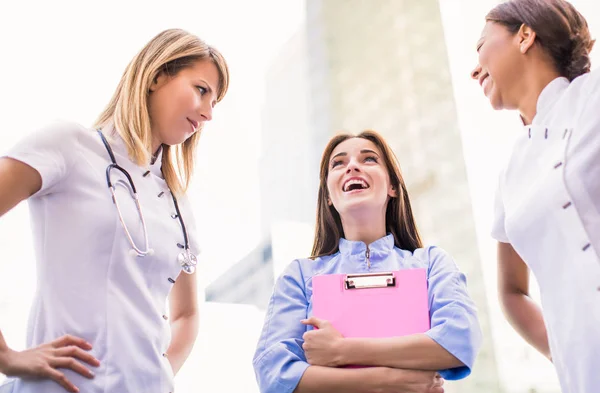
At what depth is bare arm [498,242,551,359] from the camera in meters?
1.25

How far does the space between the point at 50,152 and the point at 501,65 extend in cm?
93

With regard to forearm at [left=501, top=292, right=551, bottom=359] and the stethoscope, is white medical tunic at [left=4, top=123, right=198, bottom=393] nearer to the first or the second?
the stethoscope

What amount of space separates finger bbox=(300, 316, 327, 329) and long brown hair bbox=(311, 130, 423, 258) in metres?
0.32

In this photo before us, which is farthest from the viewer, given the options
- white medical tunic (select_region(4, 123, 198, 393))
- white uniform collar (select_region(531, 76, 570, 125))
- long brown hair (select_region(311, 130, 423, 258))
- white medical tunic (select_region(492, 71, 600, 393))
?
long brown hair (select_region(311, 130, 423, 258))

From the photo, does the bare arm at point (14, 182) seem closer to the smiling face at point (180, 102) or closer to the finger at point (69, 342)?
the finger at point (69, 342)

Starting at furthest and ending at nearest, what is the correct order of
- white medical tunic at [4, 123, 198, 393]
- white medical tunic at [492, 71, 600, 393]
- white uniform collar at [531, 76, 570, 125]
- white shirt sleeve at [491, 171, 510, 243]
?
white shirt sleeve at [491, 171, 510, 243] < white uniform collar at [531, 76, 570, 125] < white medical tunic at [4, 123, 198, 393] < white medical tunic at [492, 71, 600, 393]

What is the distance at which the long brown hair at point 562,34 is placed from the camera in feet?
3.69

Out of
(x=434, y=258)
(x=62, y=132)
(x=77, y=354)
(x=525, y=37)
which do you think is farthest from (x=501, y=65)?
(x=77, y=354)

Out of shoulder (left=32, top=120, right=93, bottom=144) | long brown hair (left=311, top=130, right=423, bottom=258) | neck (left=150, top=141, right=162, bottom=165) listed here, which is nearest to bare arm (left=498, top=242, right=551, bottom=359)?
long brown hair (left=311, top=130, right=423, bottom=258)

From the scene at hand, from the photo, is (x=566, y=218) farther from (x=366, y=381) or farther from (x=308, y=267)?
(x=308, y=267)

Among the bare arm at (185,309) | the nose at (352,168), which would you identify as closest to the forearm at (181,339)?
the bare arm at (185,309)

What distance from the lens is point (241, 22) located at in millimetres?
2414

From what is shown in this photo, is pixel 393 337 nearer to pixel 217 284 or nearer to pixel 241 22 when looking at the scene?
pixel 217 284

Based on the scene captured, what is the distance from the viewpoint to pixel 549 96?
1087mm
